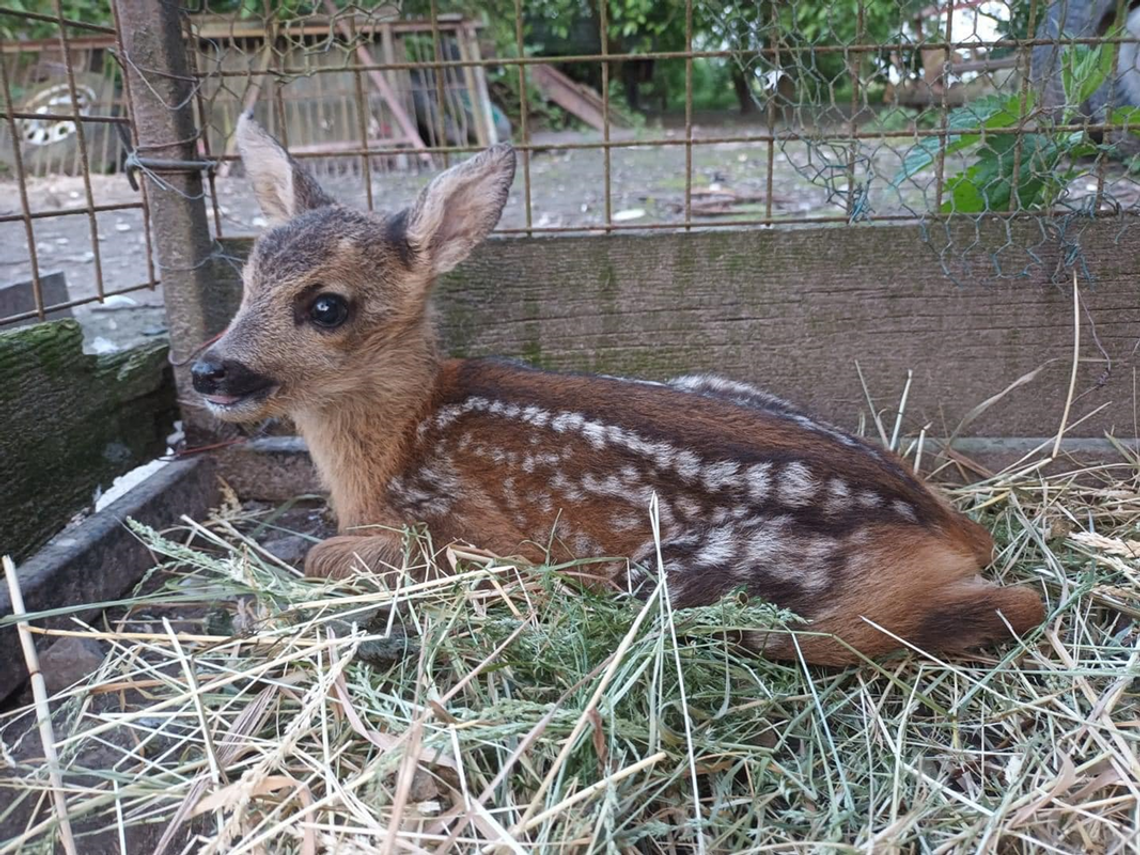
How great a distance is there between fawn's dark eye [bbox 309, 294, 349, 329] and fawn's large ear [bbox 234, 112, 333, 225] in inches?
19.8

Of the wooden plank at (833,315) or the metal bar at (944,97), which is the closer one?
the metal bar at (944,97)

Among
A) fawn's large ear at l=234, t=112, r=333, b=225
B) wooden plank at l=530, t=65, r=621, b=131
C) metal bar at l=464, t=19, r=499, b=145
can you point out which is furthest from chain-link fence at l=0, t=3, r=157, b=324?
wooden plank at l=530, t=65, r=621, b=131

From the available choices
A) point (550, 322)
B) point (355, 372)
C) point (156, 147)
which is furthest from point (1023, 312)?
point (156, 147)

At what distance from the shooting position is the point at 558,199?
9.09 metres

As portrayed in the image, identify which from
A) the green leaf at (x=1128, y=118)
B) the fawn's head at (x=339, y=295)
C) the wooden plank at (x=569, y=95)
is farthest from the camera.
→ the wooden plank at (x=569, y=95)

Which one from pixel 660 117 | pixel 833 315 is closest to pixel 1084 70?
pixel 833 315

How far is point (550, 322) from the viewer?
370cm

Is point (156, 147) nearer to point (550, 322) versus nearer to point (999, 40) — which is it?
point (550, 322)

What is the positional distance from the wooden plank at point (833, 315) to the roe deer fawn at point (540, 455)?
1.06 ft

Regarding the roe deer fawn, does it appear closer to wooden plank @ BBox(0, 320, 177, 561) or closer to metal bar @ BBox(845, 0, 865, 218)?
wooden plank @ BBox(0, 320, 177, 561)

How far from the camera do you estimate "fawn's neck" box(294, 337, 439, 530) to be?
3.28m

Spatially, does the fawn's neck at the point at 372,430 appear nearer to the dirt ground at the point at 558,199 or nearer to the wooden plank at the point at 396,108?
the dirt ground at the point at 558,199

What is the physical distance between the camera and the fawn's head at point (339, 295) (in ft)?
9.99

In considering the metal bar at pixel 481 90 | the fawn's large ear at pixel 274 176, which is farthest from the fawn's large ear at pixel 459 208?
the metal bar at pixel 481 90
